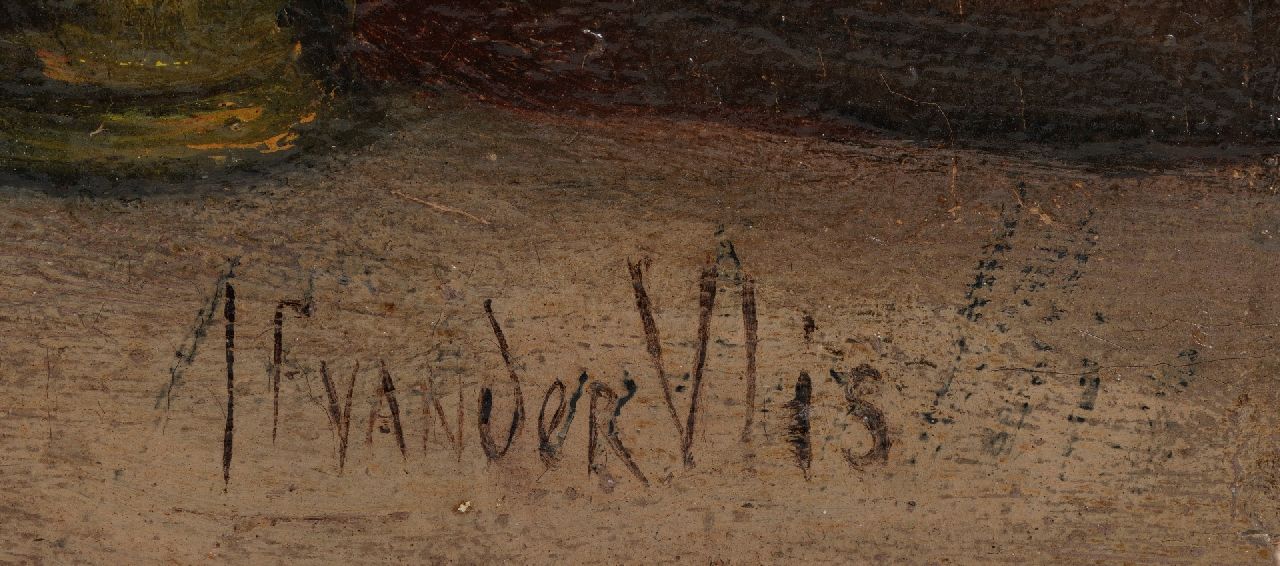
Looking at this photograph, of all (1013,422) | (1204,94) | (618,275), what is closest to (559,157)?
(618,275)

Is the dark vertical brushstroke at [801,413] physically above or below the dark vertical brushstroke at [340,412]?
above

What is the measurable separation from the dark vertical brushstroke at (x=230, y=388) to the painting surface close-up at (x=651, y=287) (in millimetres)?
12

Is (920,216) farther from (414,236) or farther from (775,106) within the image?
(414,236)

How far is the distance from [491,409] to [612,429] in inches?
15.7

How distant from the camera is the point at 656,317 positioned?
2504mm

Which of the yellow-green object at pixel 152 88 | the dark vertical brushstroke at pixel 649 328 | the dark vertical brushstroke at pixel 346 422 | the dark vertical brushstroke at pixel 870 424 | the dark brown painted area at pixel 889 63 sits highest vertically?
the dark brown painted area at pixel 889 63

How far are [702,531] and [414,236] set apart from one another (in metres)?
1.34

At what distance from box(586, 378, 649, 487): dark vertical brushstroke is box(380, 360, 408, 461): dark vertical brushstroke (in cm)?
60

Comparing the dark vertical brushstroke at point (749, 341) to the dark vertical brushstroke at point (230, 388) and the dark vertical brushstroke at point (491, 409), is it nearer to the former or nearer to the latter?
the dark vertical brushstroke at point (491, 409)

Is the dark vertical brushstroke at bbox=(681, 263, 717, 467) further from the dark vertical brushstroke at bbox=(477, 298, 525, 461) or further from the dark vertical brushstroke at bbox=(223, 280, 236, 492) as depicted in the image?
the dark vertical brushstroke at bbox=(223, 280, 236, 492)

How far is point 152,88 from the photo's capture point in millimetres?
2580

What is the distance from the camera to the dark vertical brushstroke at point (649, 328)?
250 cm

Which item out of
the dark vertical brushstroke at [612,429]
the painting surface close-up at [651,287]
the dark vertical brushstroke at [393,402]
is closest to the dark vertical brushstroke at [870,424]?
the painting surface close-up at [651,287]

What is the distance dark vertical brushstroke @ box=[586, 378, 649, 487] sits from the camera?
251 centimetres
